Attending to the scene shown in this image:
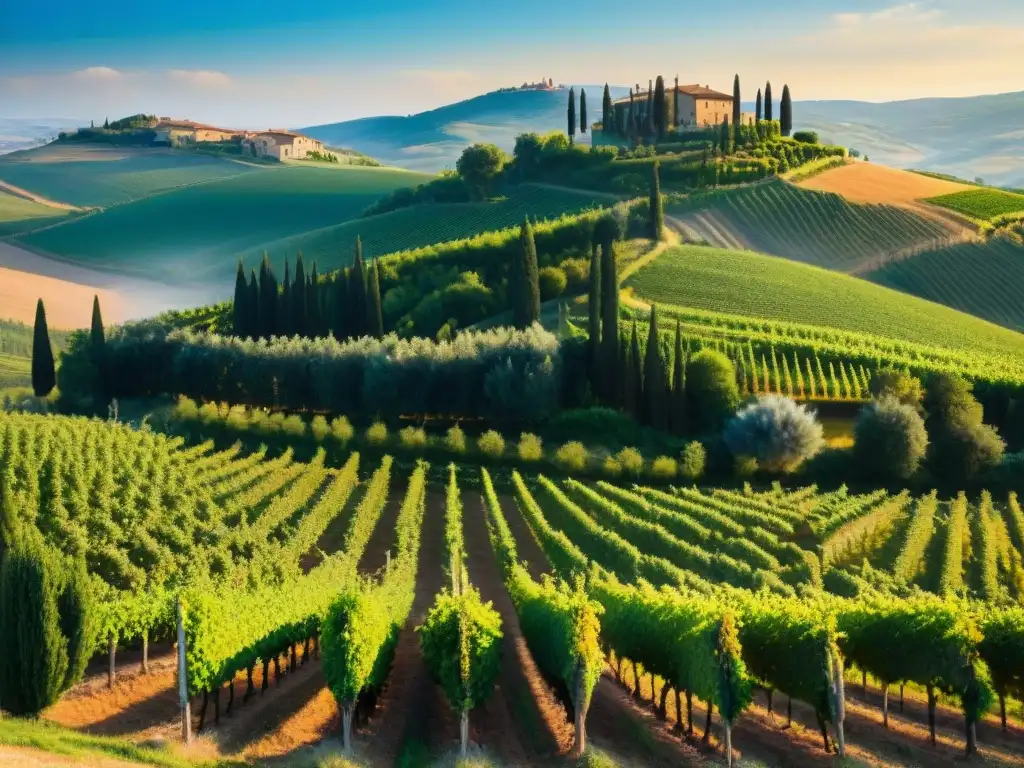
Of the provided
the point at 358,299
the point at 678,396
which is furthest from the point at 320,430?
the point at 358,299

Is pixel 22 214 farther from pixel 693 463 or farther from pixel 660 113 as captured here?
pixel 693 463

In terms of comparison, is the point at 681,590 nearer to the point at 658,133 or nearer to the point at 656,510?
the point at 656,510

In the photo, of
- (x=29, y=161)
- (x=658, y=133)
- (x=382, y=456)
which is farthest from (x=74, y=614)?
(x=29, y=161)

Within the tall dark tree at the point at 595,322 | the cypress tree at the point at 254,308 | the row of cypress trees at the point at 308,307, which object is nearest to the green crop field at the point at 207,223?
the cypress tree at the point at 254,308

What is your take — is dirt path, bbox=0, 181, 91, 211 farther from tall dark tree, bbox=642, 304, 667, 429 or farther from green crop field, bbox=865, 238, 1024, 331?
tall dark tree, bbox=642, 304, 667, 429

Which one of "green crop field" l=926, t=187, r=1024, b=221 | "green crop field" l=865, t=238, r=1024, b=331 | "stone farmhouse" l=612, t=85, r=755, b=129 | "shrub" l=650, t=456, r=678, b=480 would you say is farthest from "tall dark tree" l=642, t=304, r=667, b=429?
"stone farmhouse" l=612, t=85, r=755, b=129
